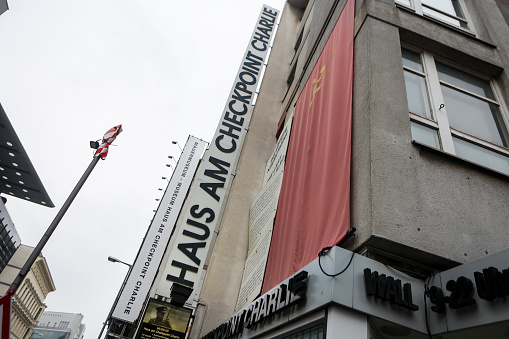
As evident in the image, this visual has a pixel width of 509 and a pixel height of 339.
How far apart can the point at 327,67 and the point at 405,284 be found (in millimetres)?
5534

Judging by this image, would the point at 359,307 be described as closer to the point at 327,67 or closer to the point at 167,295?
the point at 167,295

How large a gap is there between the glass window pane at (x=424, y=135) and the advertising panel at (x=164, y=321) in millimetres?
5614

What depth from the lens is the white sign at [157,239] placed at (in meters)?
15.6

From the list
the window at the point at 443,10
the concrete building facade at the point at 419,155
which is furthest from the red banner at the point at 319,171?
the window at the point at 443,10

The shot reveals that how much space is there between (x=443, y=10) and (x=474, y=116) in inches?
140

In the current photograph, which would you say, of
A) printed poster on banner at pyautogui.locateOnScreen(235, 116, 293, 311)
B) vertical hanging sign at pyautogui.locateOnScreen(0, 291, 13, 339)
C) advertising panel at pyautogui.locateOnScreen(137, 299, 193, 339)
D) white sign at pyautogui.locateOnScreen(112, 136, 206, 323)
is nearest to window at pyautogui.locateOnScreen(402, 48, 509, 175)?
printed poster on banner at pyautogui.locateOnScreen(235, 116, 293, 311)

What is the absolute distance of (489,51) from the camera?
7176 mm

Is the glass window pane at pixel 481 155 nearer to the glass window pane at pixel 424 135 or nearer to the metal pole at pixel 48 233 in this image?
the glass window pane at pixel 424 135

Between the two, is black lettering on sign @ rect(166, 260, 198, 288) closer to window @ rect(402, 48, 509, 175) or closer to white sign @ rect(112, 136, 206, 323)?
window @ rect(402, 48, 509, 175)

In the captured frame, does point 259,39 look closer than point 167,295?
No

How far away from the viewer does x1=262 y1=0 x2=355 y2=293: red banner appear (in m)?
4.85

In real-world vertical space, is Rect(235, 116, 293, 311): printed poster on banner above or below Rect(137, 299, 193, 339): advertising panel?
above

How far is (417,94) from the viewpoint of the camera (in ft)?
19.9

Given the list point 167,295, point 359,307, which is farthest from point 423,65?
point 167,295
